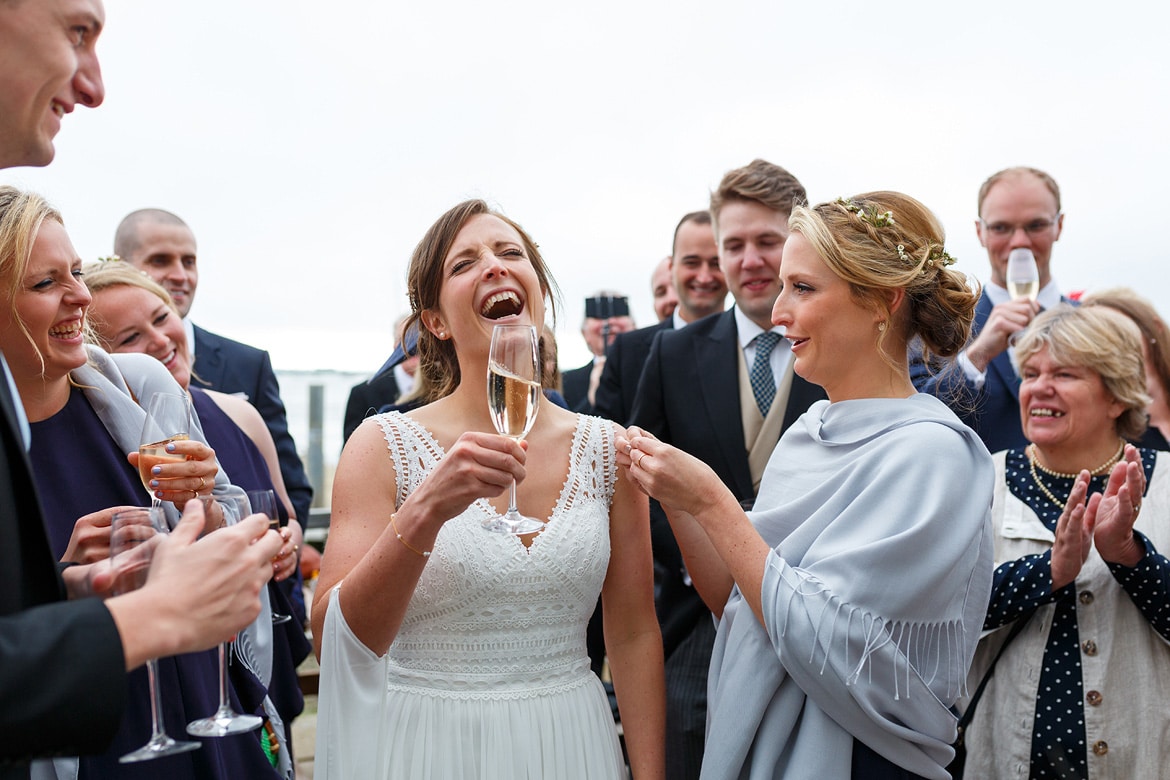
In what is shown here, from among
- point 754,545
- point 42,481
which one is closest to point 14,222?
point 42,481

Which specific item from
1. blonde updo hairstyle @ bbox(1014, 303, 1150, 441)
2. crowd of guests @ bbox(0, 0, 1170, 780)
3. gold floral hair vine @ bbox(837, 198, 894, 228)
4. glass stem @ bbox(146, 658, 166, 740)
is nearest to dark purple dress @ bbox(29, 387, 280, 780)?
crowd of guests @ bbox(0, 0, 1170, 780)

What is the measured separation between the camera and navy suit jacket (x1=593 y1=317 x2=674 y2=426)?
16.9ft

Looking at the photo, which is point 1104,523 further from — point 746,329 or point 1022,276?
point 1022,276

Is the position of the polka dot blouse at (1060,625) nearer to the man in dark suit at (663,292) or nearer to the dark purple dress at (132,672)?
the dark purple dress at (132,672)

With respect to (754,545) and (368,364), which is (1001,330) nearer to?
(754,545)

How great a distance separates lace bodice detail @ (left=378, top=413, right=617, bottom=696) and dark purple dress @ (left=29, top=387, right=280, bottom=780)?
1.81ft

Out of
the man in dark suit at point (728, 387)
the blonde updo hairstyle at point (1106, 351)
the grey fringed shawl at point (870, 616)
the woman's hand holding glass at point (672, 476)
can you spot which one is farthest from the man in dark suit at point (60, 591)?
the blonde updo hairstyle at point (1106, 351)

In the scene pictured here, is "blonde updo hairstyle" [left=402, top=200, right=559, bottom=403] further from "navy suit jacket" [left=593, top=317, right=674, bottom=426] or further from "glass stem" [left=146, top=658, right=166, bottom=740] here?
"navy suit jacket" [left=593, top=317, right=674, bottom=426]

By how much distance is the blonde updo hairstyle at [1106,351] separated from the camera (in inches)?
146

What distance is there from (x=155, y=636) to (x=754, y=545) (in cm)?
150

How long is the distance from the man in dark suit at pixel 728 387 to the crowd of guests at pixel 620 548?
21cm

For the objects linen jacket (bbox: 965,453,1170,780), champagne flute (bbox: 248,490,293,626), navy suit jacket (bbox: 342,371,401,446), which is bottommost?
linen jacket (bbox: 965,453,1170,780)

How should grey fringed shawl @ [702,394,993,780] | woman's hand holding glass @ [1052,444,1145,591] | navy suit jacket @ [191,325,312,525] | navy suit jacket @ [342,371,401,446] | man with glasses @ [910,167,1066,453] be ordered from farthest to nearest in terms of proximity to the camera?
navy suit jacket @ [342,371,401,446] → navy suit jacket @ [191,325,312,525] → man with glasses @ [910,167,1066,453] → woman's hand holding glass @ [1052,444,1145,591] → grey fringed shawl @ [702,394,993,780]

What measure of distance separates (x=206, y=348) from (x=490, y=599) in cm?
347
